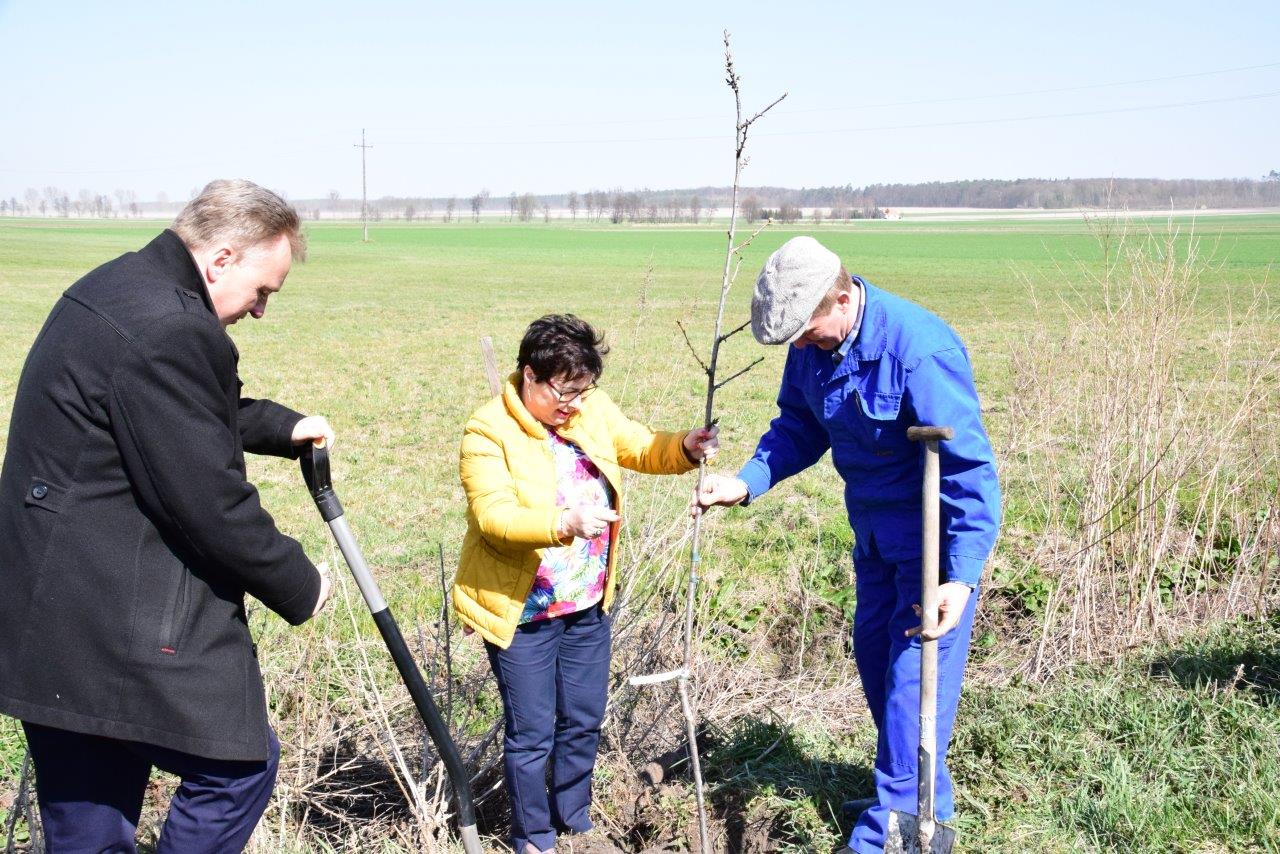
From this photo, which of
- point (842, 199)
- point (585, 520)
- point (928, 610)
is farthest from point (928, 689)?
point (842, 199)

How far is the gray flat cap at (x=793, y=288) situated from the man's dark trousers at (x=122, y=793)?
62.3 inches

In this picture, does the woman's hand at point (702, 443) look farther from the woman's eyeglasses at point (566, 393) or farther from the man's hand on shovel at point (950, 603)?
the man's hand on shovel at point (950, 603)

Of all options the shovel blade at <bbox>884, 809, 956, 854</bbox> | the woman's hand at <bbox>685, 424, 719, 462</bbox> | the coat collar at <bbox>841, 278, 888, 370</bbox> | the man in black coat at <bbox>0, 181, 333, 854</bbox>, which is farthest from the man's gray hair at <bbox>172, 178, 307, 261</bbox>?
the shovel blade at <bbox>884, 809, 956, 854</bbox>

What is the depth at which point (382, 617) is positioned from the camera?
2541 millimetres

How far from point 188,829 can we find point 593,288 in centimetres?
2669

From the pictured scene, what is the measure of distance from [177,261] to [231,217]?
139mm

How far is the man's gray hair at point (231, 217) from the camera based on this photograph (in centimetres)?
205

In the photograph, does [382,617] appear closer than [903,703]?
→ Yes

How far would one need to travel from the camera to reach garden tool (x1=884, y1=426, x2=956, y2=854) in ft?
7.52

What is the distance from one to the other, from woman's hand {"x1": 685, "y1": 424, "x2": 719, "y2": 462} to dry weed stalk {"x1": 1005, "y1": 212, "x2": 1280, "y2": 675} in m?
1.97

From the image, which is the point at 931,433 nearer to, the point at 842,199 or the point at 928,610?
the point at 928,610

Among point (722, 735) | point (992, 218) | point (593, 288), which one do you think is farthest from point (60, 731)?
point (992, 218)

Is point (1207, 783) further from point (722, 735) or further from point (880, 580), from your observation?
point (722, 735)

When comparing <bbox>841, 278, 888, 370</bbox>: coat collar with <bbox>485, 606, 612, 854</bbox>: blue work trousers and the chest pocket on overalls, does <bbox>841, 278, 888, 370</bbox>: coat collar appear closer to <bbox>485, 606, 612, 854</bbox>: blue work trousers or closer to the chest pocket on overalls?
the chest pocket on overalls
